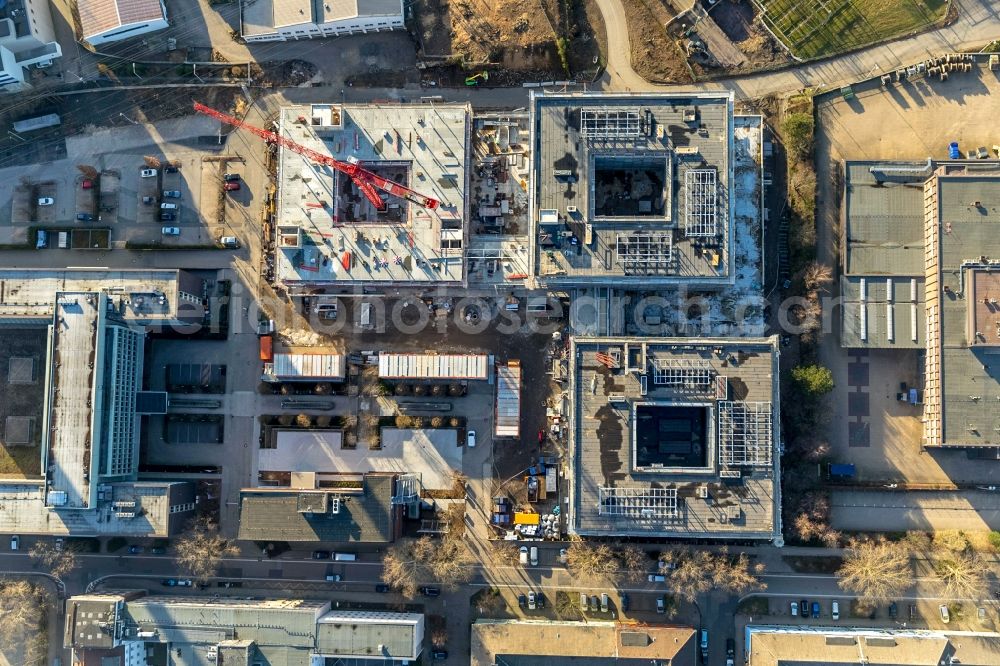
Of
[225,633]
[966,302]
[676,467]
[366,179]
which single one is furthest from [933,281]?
[225,633]

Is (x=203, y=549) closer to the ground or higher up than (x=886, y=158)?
closer to the ground

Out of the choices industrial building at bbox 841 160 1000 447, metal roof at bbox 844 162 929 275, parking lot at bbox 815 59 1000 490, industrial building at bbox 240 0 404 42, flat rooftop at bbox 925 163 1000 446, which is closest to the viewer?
flat rooftop at bbox 925 163 1000 446

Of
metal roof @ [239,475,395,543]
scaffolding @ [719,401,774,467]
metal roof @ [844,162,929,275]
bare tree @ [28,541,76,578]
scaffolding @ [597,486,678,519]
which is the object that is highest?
metal roof @ [844,162,929,275]

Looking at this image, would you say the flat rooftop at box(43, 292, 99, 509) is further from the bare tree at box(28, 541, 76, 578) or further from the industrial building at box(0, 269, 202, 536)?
the bare tree at box(28, 541, 76, 578)

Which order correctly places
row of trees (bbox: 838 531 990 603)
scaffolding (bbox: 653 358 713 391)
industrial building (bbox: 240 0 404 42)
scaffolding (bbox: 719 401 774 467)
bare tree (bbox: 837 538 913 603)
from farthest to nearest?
industrial building (bbox: 240 0 404 42), row of trees (bbox: 838 531 990 603), bare tree (bbox: 837 538 913 603), scaffolding (bbox: 653 358 713 391), scaffolding (bbox: 719 401 774 467)

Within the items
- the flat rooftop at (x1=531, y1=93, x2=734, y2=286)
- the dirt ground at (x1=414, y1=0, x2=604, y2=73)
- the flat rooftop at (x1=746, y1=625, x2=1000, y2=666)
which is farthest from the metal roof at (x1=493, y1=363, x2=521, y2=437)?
the dirt ground at (x1=414, y1=0, x2=604, y2=73)

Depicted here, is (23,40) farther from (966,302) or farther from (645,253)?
(966,302)

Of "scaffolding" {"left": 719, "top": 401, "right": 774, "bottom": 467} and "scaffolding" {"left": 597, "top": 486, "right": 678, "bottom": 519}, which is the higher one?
"scaffolding" {"left": 719, "top": 401, "right": 774, "bottom": 467}
